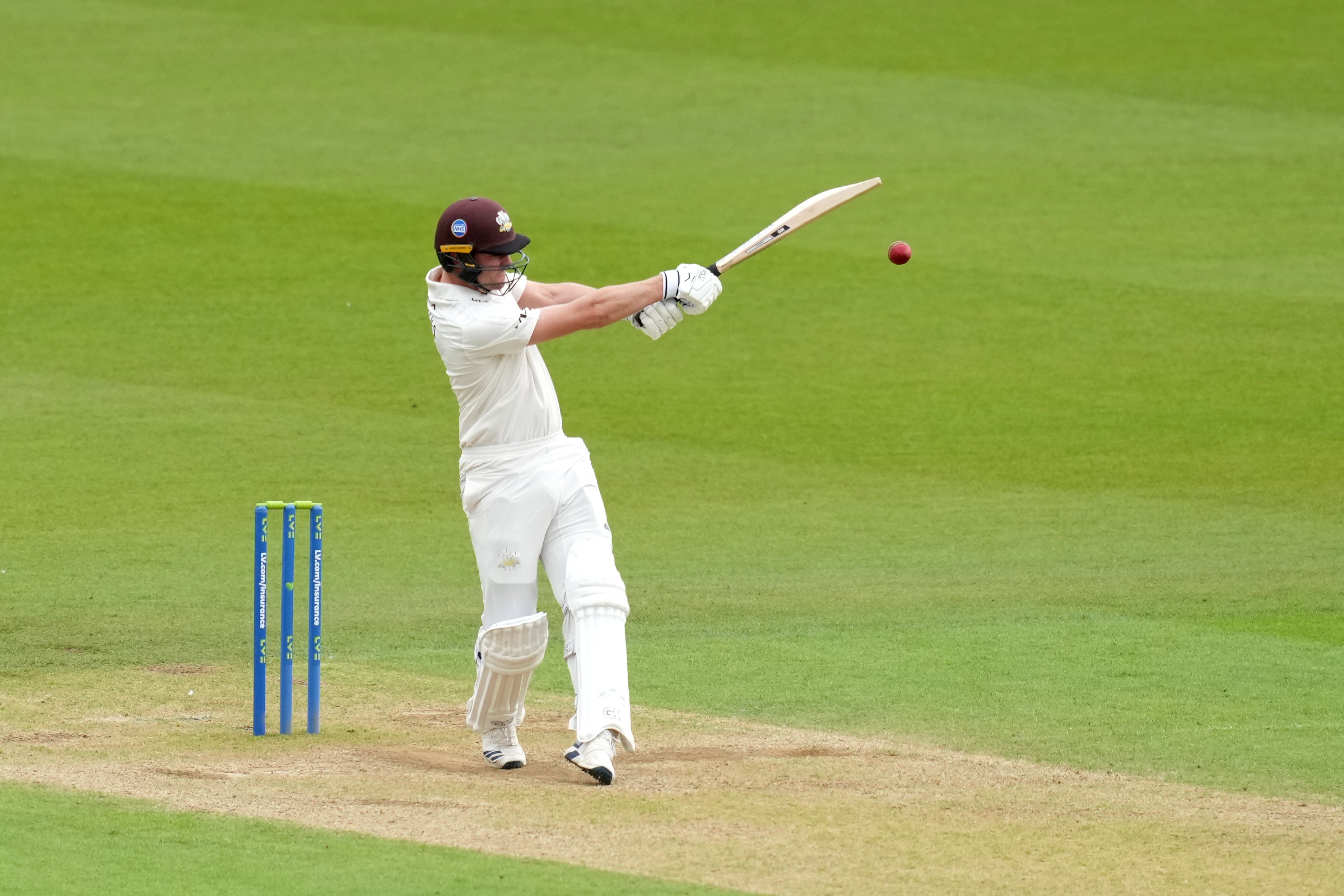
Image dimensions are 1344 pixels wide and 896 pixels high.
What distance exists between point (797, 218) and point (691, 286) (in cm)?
94

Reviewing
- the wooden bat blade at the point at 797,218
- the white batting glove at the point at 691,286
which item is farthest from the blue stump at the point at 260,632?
the wooden bat blade at the point at 797,218

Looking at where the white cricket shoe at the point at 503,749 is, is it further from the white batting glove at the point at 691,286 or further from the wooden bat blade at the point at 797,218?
the wooden bat blade at the point at 797,218

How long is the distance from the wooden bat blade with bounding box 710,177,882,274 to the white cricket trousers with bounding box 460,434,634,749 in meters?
0.98

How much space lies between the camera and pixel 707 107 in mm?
22297

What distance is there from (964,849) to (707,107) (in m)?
17.2

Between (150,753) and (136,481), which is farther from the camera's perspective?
(136,481)

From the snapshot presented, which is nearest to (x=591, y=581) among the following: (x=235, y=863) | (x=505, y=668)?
(x=505, y=668)

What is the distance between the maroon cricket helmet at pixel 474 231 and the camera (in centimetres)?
691

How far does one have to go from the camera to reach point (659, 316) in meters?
6.95

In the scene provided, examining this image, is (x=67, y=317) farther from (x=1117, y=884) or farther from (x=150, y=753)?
(x=1117, y=884)

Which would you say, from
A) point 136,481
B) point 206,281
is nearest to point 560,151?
point 206,281

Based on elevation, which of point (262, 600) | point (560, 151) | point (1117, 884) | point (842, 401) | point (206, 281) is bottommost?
point (1117, 884)

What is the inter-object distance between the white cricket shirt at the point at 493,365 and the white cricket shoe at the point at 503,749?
1.03 metres

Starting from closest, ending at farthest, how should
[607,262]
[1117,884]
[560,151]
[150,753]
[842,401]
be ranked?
[1117,884]
[150,753]
[842,401]
[607,262]
[560,151]
